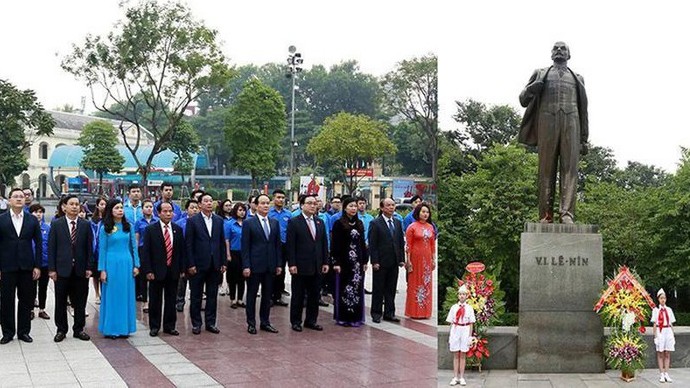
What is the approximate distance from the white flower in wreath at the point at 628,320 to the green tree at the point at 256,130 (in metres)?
6.09

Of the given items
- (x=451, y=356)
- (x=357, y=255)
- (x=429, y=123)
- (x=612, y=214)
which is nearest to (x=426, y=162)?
(x=429, y=123)

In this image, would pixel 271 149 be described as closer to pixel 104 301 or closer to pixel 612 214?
pixel 104 301

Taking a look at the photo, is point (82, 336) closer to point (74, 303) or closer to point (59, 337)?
point (59, 337)

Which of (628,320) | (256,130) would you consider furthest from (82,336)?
(256,130)

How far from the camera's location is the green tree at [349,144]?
29.1ft

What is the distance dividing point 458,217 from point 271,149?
5.95m

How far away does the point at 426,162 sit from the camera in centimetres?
417

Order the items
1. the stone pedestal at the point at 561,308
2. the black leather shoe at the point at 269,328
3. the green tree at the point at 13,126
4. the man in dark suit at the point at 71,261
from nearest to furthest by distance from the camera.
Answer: the stone pedestal at the point at 561,308 < the man in dark suit at the point at 71,261 < the black leather shoe at the point at 269,328 < the green tree at the point at 13,126

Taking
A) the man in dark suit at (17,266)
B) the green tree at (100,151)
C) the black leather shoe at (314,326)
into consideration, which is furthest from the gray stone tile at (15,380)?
the green tree at (100,151)

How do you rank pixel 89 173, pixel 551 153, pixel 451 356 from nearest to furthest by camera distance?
pixel 451 356 < pixel 551 153 < pixel 89 173

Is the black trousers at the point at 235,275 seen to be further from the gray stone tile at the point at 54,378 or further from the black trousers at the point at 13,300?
the gray stone tile at the point at 54,378

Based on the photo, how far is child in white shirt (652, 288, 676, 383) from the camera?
17.0ft

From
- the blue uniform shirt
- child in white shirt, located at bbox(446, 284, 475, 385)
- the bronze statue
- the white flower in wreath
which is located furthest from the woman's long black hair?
the white flower in wreath

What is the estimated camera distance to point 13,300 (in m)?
5.31
